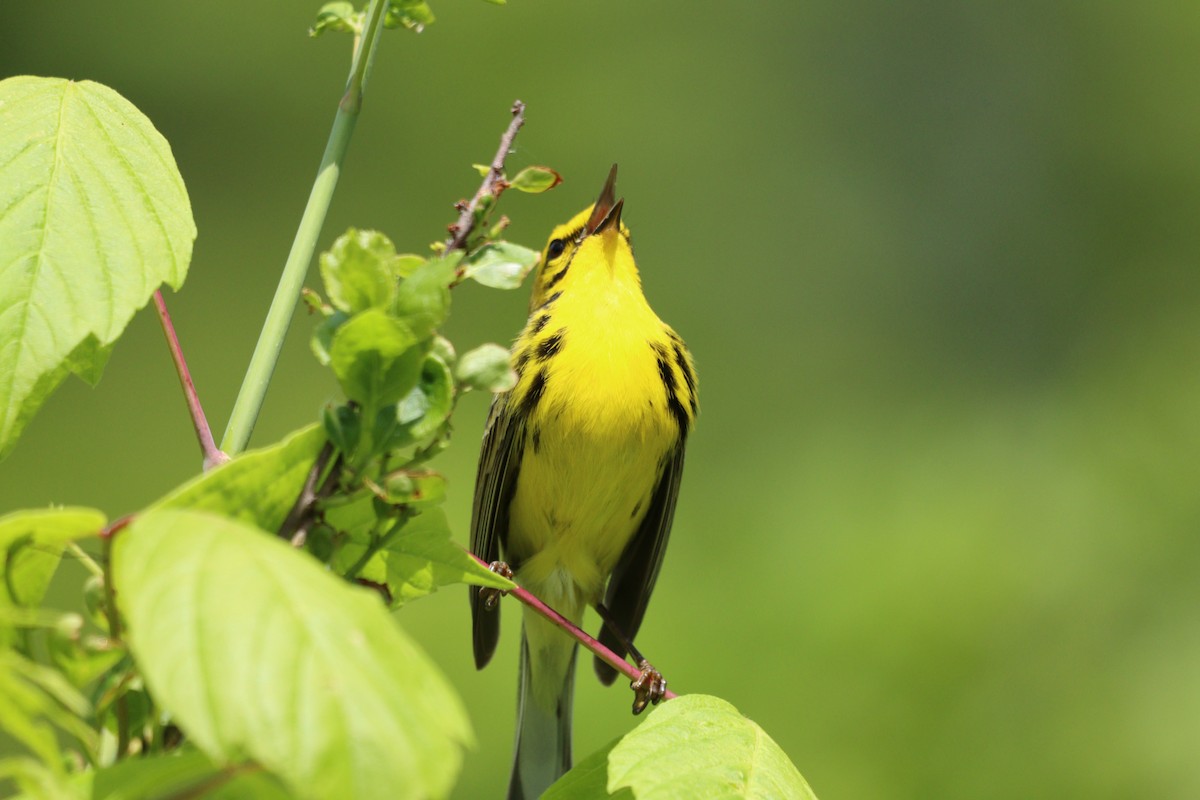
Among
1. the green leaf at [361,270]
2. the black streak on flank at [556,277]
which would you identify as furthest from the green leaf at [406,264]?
the black streak on flank at [556,277]

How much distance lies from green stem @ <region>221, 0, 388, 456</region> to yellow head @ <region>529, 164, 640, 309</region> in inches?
79.1

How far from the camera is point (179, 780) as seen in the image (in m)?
0.91

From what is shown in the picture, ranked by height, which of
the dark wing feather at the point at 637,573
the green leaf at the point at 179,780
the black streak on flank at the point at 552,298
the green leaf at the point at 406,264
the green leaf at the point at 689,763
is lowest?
the dark wing feather at the point at 637,573

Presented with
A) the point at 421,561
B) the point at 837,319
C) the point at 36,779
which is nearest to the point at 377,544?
the point at 421,561

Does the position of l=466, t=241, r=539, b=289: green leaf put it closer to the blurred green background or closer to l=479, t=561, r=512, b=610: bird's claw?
A: l=479, t=561, r=512, b=610: bird's claw

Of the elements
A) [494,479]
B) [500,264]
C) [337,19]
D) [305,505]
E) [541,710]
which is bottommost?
[541,710]

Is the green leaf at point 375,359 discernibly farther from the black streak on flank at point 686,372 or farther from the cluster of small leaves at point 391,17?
the black streak on flank at point 686,372

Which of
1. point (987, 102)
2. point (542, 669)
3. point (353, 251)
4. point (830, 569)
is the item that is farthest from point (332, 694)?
point (987, 102)

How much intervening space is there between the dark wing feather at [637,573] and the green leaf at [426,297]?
269 cm

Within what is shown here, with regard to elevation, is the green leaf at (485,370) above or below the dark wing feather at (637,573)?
above

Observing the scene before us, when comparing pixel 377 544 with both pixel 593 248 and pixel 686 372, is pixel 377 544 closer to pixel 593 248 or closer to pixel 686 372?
pixel 686 372

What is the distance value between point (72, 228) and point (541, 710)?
287cm

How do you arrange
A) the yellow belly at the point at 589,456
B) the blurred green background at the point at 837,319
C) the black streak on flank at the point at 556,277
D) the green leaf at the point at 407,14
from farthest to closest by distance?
the blurred green background at the point at 837,319
the black streak on flank at the point at 556,277
the yellow belly at the point at 589,456
the green leaf at the point at 407,14

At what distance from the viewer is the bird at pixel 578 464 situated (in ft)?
11.0
